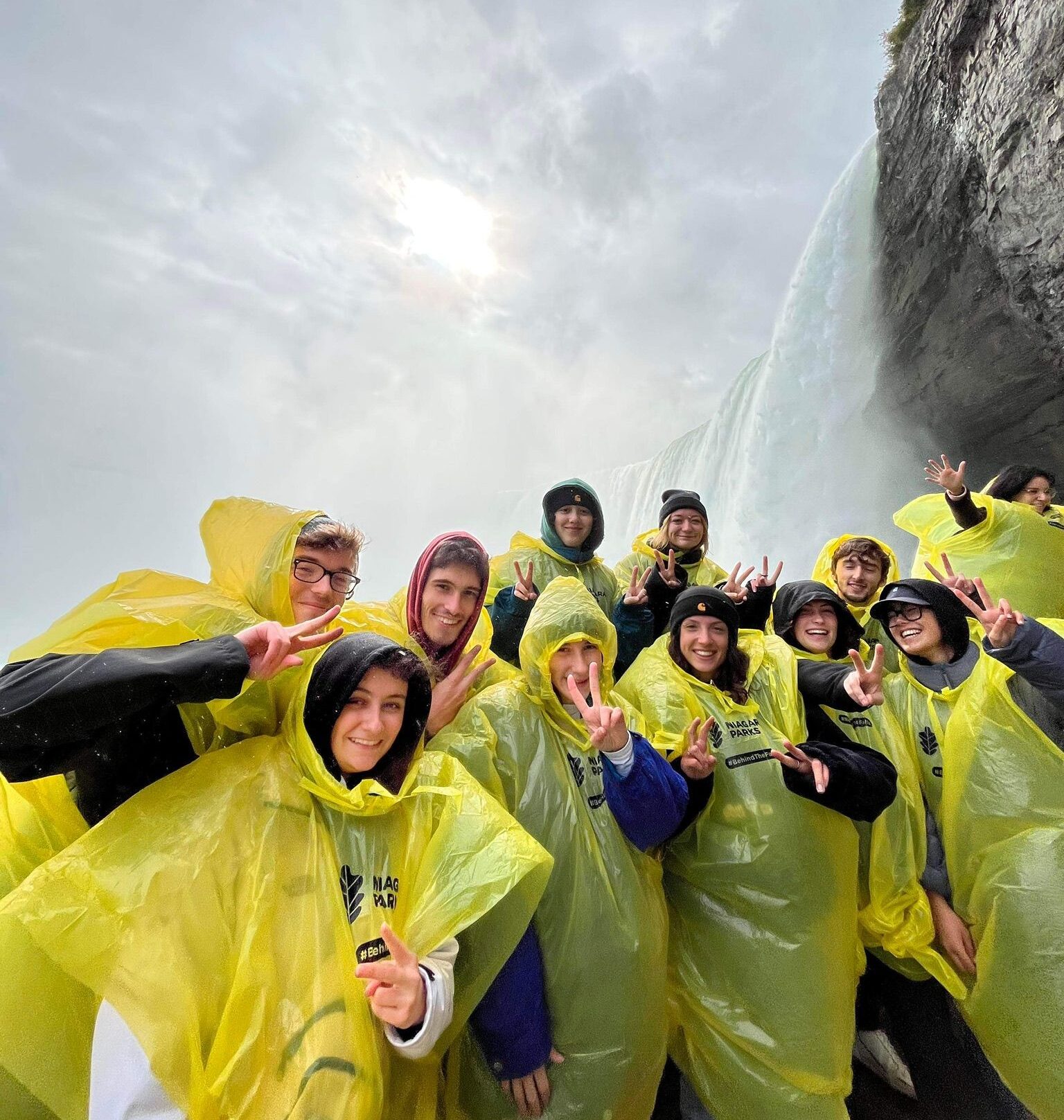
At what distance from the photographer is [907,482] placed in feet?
27.9

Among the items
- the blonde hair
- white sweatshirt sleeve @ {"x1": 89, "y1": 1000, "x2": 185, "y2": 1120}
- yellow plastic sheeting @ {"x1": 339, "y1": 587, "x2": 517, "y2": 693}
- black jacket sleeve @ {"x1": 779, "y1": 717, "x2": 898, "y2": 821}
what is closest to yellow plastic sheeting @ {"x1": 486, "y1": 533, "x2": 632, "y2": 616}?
the blonde hair

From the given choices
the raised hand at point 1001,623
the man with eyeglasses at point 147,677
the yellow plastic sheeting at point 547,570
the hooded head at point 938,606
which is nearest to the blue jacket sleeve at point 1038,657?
the raised hand at point 1001,623

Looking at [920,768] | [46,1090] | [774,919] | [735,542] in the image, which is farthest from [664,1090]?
[735,542]

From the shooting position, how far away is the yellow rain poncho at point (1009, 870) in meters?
1.33

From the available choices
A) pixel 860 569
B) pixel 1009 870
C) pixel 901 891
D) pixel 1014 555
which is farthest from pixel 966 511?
pixel 901 891

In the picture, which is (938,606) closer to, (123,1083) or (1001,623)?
(1001,623)

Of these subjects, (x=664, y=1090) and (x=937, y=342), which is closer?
(x=664, y=1090)

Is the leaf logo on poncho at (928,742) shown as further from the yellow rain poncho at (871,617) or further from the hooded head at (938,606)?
the yellow rain poncho at (871,617)

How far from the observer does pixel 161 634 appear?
1.06m

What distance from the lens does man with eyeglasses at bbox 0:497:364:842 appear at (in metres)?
0.87

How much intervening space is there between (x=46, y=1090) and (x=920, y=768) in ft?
7.39

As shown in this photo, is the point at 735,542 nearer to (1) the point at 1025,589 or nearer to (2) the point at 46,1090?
(1) the point at 1025,589

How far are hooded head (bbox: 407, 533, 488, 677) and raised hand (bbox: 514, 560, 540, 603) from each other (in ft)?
2.44

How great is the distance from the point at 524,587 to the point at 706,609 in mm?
986
